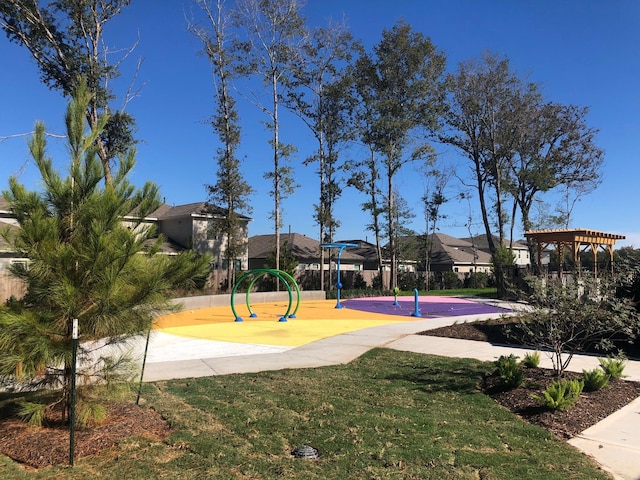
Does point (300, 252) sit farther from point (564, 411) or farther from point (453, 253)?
point (564, 411)

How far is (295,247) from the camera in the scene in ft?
124

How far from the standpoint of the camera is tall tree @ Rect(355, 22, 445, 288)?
29750 mm

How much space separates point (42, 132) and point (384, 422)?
436cm

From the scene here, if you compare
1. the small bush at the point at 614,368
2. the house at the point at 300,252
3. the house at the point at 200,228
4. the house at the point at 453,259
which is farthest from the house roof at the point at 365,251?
the small bush at the point at 614,368

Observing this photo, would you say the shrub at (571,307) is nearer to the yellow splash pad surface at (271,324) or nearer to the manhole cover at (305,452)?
the manhole cover at (305,452)

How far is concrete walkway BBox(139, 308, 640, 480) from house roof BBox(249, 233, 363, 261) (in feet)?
83.7

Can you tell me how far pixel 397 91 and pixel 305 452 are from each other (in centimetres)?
2944

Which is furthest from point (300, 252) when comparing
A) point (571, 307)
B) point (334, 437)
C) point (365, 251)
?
point (334, 437)

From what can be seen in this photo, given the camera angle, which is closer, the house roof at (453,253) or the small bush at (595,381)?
the small bush at (595,381)

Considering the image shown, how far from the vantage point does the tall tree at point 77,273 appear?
150 inches

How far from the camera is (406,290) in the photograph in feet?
110

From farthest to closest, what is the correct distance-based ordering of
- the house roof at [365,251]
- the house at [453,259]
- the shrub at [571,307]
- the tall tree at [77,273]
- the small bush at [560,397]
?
the house at [453,259] → the house roof at [365,251] → the shrub at [571,307] → the small bush at [560,397] → the tall tree at [77,273]

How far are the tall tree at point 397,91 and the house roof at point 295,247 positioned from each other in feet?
29.5

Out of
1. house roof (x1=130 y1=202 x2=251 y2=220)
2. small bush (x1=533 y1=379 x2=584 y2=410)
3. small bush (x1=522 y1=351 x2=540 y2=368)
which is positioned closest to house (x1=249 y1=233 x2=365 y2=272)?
house roof (x1=130 y1=202 x2=251 y2=220)
